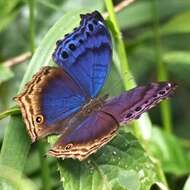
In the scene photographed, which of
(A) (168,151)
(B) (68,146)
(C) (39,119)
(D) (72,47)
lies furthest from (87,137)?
(A) (168,151)

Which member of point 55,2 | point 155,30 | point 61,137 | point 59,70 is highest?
point 55,2

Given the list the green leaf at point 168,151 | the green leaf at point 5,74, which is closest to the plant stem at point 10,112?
the green leaf at point 5,74

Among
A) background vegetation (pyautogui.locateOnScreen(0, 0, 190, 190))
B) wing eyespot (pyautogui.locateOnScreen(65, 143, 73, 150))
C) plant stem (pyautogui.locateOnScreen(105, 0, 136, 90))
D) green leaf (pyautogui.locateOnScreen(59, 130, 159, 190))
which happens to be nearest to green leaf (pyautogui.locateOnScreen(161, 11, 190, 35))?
background vegetation (pyautogui.locateOnScreen(0, 0, 190, 190))

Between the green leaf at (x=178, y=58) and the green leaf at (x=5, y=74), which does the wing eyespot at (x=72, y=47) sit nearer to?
the green leaf at (x=5, y=74)

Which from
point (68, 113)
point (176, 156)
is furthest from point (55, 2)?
point (68, 113)

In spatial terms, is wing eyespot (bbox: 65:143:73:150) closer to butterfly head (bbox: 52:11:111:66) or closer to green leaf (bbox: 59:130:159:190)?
green leaf (bbox: 59:130:159:190)

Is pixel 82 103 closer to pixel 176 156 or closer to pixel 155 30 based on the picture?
pixel 176 156
